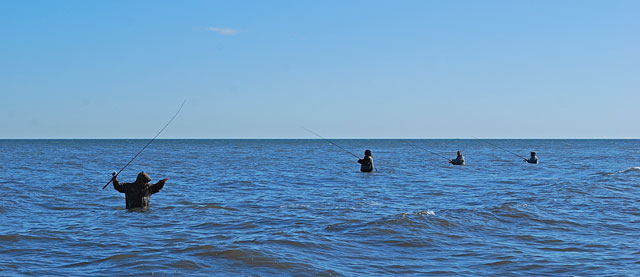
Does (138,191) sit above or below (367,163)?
below

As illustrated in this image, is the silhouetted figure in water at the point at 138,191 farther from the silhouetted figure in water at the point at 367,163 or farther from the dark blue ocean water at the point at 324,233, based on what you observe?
the silhouetted figure in water at the point at 367,163

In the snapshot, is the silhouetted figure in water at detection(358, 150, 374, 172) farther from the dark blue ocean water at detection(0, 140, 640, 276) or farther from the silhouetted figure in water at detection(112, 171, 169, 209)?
the silhouetted figure in water at detection(112, 171, 169, 209)

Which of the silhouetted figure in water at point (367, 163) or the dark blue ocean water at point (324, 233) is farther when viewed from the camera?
the silhouetted figure in water at point (367, 163)

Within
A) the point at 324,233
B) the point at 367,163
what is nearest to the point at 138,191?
the point at 324,233

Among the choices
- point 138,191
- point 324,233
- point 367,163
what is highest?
point 367,163

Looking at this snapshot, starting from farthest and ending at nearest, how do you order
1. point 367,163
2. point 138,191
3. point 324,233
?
point 367,163 → point 138,191 → point 324,233

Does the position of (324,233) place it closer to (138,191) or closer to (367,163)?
(138,191)

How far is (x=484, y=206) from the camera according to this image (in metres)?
15.4

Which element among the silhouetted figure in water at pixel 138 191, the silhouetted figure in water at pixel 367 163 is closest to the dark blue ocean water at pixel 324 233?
the silhouetted figure in water at pixel 138 191

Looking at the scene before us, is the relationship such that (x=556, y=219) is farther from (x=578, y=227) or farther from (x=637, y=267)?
(x=637, y=267)

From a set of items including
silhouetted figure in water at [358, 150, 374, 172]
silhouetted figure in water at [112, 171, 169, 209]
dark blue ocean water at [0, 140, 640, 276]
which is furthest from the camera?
silhouetted figure in water at [358, 150, 374, 172]

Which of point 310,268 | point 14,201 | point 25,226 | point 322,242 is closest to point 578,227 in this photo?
point 322,242

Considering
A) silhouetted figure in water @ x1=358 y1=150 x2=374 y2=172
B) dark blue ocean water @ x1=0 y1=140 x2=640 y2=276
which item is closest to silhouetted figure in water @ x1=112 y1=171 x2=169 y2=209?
dark blue ocean water @ x1=0 y1=140 x2=640 y2=276

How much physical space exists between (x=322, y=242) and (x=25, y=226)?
6.20 m
